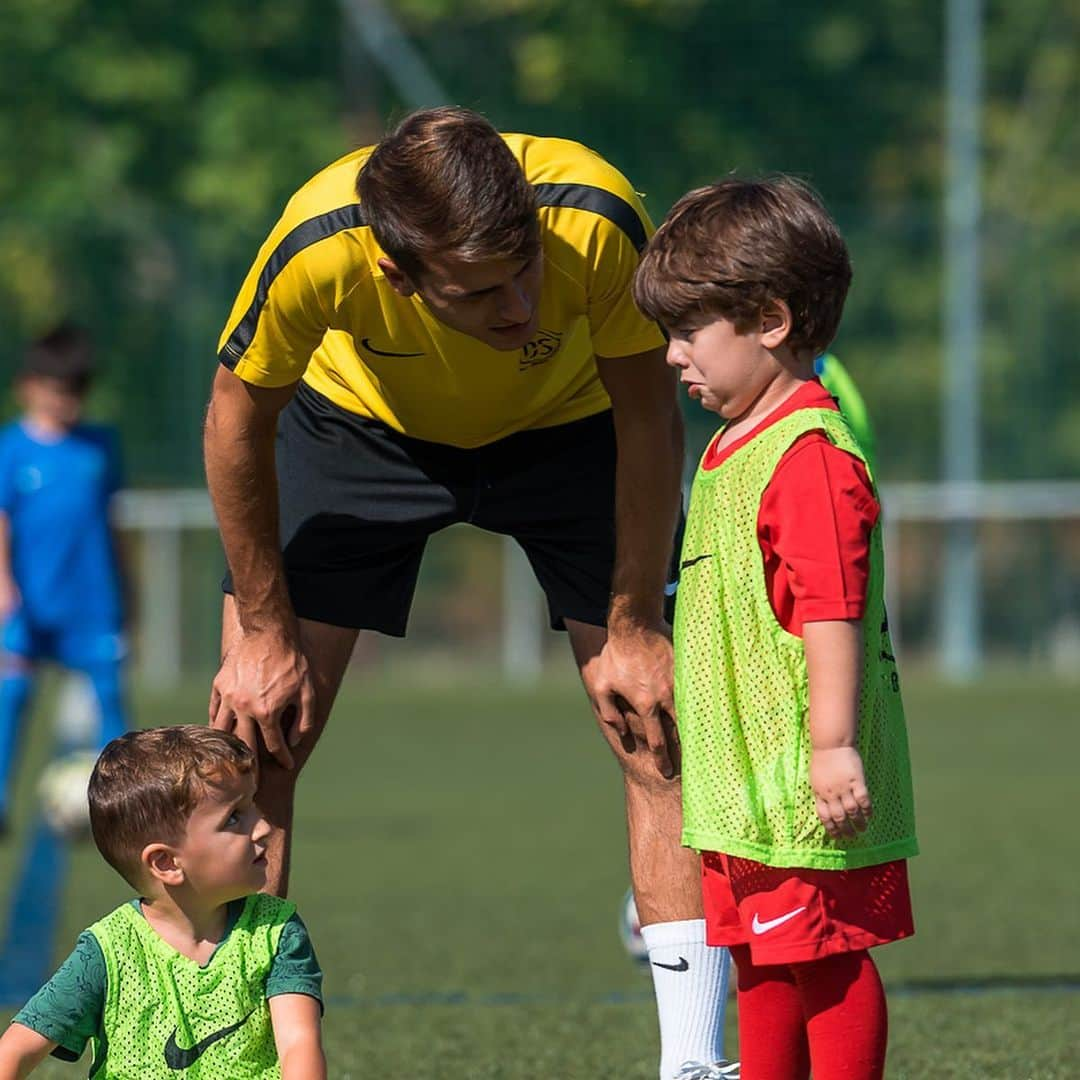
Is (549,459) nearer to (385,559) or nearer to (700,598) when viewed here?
(385,559)

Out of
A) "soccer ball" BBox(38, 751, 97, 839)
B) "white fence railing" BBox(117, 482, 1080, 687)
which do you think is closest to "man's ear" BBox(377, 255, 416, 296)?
"soccer ball" BBox(38, 751, 97, 839)

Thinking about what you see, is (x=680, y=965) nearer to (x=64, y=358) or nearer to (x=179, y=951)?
(x=179, y=951)

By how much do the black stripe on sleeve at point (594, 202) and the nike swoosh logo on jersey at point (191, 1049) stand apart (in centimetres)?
139

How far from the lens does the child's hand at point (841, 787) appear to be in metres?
3.07

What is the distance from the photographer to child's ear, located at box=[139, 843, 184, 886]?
3297 millimetres

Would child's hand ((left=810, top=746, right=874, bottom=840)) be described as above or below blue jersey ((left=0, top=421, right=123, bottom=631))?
below

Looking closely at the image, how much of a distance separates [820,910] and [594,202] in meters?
1.26

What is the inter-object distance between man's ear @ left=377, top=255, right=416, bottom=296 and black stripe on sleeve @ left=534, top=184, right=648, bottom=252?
0.88 feet

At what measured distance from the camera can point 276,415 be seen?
3932 millimetres

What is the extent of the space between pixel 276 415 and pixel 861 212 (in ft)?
55.0

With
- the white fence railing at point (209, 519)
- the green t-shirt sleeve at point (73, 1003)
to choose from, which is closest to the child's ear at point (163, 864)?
the green t-shirt sleeve at point (73, 1003)

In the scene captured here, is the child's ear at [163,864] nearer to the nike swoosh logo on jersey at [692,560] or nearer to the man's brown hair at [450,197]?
the nike swoosh logo on jersey at [692,560]

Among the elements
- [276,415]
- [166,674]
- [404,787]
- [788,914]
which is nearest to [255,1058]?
[788,914]

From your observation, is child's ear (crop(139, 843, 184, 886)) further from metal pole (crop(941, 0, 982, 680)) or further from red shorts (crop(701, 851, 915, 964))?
metal pole (crop(941, 0, 982, 680))
